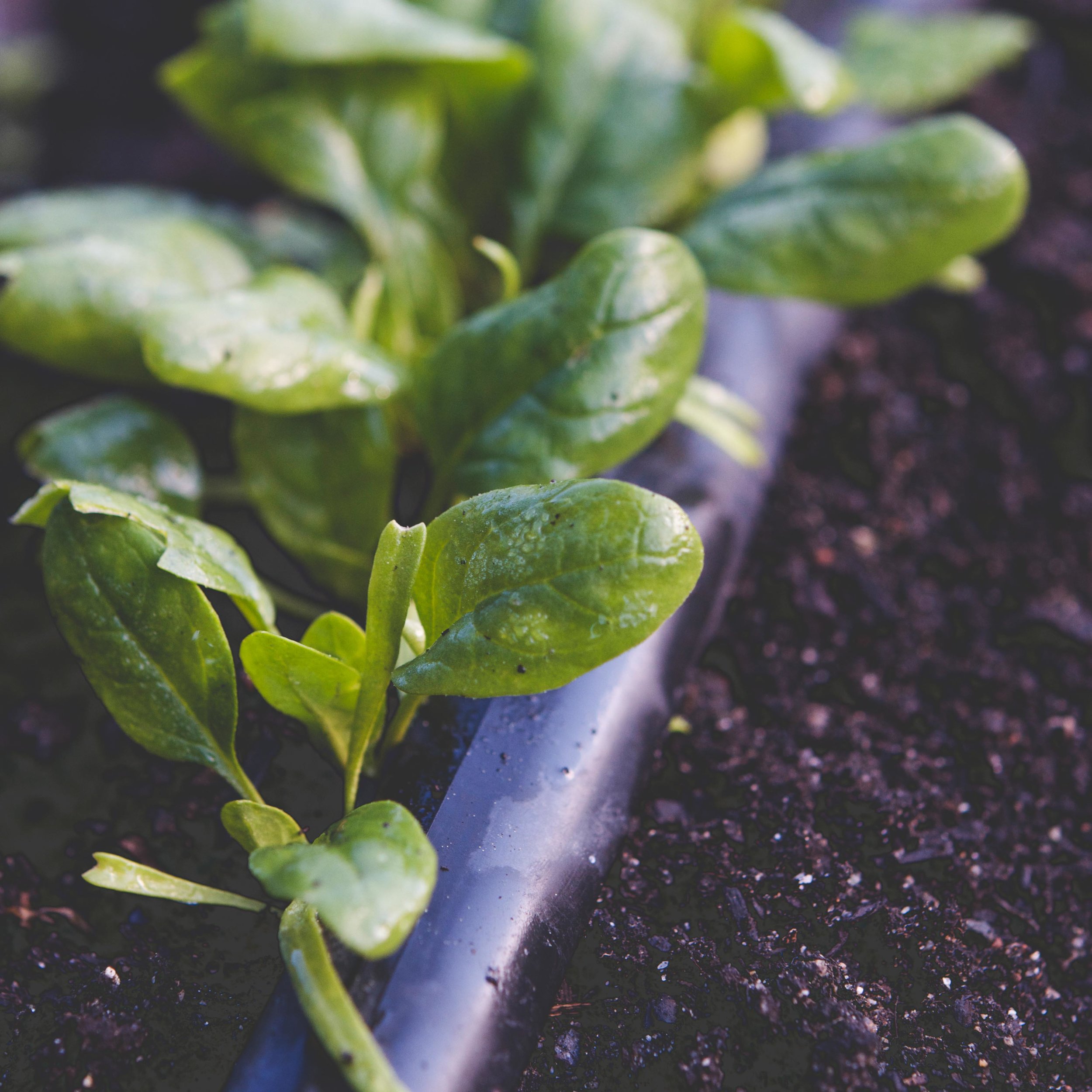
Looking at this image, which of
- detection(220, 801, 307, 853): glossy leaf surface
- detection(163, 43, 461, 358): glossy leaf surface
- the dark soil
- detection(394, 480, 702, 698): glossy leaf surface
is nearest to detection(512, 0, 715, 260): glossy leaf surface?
detection(163, 43, 461, 358): glossy leaf surface

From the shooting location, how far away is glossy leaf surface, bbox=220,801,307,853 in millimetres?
617

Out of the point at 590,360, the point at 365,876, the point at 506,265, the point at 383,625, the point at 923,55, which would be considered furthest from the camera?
the point at 923,55

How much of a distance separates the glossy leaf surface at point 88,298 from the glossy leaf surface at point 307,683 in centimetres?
32

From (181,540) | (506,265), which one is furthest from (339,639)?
(506,265)

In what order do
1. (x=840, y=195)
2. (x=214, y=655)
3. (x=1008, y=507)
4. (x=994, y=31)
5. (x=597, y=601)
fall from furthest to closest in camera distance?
(x=994, y=31) < (x=1008, y=507) < (x=840, y=195) < (x=214, y=655) < (x=597, y=601)

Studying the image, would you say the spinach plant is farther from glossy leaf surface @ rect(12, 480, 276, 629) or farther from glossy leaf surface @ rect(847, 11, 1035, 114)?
glossy leaf surface @ rect(847, 11, 1035, 114)

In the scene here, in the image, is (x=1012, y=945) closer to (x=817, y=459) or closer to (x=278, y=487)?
(x=817, y=459)

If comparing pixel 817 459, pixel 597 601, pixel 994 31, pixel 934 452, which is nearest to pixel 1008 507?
pixel 934 452

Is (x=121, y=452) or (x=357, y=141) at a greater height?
(x=357, y=141)

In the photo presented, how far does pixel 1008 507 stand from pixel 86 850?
39.4 inches

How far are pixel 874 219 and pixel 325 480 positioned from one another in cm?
57

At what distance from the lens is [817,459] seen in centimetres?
111

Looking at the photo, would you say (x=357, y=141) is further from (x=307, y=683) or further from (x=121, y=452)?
(x=307, y=683)

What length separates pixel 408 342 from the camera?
38.8 inches
